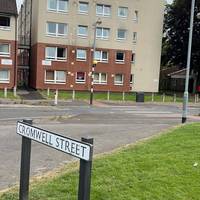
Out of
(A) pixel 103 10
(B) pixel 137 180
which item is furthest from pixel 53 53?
(B) pixel 137 180

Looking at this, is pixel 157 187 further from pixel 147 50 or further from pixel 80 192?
pixel 147 50

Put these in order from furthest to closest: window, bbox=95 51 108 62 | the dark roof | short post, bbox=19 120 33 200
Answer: window, bbox=95 51 108 62 < the dark roof < short post, bbox=19 120 33 200

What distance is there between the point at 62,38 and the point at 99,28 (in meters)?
4.89

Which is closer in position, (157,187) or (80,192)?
(80,192)

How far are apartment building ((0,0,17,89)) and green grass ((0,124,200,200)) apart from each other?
39855mm

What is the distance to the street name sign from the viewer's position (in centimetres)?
412

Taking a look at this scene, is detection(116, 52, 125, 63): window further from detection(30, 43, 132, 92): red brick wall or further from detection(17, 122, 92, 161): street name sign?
detection(17, 122, 92, 161): street name sign

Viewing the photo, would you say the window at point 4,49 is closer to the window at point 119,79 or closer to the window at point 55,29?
the window at point 55,29

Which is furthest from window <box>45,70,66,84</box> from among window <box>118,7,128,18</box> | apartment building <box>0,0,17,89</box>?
window <box>118,7,128,18</box>

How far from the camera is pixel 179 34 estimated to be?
62.2 meters

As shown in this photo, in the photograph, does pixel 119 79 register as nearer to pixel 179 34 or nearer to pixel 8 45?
pixel 8 45

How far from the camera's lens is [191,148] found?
8883mm

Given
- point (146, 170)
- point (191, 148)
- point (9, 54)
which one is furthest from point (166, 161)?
point (9, 54)

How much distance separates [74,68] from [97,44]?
4.03 metres
